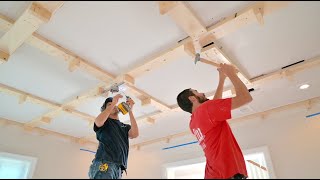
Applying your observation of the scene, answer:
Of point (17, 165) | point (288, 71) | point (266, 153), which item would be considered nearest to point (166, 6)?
point (288, 71)

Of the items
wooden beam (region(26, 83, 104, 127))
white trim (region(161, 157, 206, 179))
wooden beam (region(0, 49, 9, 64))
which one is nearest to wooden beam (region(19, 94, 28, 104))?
wooden beam (region(26, 83, 104, 127))

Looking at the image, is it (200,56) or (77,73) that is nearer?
(200,56)

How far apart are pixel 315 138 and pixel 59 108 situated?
3529 millimetres

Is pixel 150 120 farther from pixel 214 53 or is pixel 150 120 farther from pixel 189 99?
pixel 214 53

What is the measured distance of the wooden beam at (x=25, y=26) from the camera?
1.70 meters

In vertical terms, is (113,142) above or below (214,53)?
below

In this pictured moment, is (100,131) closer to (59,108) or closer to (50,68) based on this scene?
(50,68)

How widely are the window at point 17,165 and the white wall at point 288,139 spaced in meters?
2.71

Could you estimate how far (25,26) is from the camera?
1.81m

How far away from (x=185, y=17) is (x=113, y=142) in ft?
4.03

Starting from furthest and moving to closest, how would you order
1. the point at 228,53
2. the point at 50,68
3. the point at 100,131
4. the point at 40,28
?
the point at 50,68
the point at 228,53
the point at 100,131
the point at 40,28

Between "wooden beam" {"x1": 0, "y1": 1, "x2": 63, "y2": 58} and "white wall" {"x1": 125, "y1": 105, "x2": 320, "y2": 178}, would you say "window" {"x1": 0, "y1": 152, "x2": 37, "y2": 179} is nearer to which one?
"wooden beam" {"x1": 0, "y1": 1, "x2": 63, "y2": 58}

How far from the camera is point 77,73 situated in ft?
8.34

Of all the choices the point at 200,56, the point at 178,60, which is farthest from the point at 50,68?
the point at 200,56
